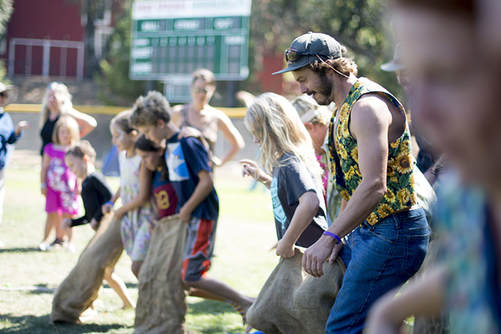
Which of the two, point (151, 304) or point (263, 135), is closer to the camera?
point (263, 135)

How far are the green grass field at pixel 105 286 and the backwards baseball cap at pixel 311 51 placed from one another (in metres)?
2.55

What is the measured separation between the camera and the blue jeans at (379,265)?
10.0ft

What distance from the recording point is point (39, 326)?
5141 millimetres

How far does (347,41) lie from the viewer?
31812mm

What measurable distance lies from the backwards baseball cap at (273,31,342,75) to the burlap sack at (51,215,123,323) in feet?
8.15

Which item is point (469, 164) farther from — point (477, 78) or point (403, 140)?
point (403, 140)

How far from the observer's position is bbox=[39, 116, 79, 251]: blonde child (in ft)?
27.4

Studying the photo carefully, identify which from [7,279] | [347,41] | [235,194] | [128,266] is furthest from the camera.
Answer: [347,41]

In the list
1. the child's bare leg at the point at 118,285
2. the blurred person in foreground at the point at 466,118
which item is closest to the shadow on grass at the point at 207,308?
the child's bare leg at the point at 118,285

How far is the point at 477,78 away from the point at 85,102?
1297 inches

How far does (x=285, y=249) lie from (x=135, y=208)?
188cm

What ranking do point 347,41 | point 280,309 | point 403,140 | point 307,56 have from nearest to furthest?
point 403,140 < point 307,56 < point 280,309 < point 347,41

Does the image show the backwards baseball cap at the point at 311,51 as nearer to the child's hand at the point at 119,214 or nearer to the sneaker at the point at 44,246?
the child's hand at the point at 119,214

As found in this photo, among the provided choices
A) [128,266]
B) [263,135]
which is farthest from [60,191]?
[263,135]
